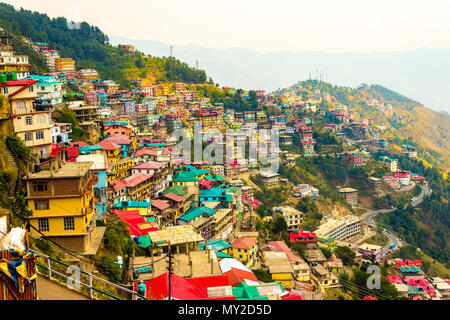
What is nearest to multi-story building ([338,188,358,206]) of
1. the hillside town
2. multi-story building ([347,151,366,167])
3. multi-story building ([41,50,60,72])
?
the hillside town

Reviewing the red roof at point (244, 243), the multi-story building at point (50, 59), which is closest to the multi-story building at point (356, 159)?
the red roof at point (244, 243)

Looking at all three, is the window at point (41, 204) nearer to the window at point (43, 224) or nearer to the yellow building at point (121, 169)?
the window at point (43, 224)

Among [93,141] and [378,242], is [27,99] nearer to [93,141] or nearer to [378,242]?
[93,141]

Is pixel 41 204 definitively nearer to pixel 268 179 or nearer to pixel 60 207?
pixel 60 207

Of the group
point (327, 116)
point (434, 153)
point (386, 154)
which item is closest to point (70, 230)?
point (386, 154)

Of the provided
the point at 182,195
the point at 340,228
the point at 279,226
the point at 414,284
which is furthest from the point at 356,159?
the point at 182,195

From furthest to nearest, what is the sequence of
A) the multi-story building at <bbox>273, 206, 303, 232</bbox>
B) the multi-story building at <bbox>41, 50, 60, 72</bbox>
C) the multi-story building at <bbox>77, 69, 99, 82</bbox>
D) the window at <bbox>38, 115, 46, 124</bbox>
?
1. the multi-story building at <bbox>77, 69, 99, 82</bbox>
2. the multi-story building at <bbox>41, 50, 60, 72</bbox>
3. the multi-story building at <bbox>273, 206, 303, 232</bbox>
4. the window at <bbox>38, 115, 46, 124</bbox>

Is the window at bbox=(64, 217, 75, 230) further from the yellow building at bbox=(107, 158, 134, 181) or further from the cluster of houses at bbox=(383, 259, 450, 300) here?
the cluster of houses at bbox=(383, 259, 450, 300)
